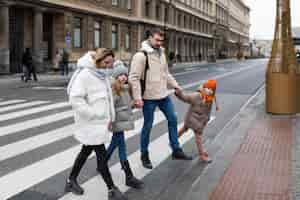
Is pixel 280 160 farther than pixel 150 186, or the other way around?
pixel 280 160

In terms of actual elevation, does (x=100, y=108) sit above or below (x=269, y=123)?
above

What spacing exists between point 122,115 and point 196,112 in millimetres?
1608

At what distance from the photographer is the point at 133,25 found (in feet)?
154

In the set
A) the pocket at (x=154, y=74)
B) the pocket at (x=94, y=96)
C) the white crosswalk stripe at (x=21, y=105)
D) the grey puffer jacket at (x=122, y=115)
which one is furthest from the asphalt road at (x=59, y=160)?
the pocket at (x=154, y=74)

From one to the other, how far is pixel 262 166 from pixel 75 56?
97.7 ft

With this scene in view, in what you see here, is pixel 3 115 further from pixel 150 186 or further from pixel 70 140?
pixel 150 186

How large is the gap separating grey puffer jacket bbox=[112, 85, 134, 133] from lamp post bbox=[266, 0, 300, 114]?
267 inches

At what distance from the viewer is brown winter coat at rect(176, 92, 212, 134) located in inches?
265

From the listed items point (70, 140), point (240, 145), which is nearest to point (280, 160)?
point (240, 145)

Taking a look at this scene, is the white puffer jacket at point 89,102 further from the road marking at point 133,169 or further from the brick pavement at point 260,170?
the brick pavement at point 260,170

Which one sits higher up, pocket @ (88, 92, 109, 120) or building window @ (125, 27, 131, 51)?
building window @ (125, 27, 131, 51)

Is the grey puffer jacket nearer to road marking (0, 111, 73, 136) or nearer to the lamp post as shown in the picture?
road marking (0, 111, 73, 136)

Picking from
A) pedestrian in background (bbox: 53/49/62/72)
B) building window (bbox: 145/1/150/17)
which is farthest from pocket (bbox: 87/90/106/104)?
building window (bbox: 145/1/150/17)

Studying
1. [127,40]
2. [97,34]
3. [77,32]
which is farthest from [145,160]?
[127,40]
